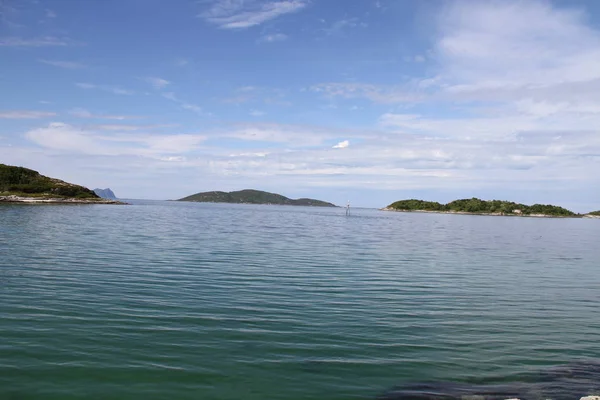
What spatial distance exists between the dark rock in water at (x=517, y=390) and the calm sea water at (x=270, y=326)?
0.26 metres

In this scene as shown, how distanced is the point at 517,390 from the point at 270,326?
9.17 meters

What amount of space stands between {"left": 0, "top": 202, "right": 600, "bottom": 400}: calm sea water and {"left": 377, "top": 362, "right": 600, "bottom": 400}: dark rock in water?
0.26 metres

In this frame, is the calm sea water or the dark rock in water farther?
the calm sea water

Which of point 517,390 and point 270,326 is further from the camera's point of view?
point 270,326

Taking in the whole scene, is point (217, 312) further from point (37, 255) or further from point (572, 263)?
point (572, 263)

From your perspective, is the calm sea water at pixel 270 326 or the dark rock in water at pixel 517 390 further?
the calm sea water at pixel 270 326

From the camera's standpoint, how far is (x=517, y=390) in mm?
12641

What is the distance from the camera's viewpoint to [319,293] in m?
25.2

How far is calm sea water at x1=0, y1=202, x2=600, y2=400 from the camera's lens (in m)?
12.7

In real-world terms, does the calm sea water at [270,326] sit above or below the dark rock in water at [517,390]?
above

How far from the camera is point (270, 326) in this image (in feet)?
59.5

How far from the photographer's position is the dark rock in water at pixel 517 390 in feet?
39.7

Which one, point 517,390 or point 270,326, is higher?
point 270,326

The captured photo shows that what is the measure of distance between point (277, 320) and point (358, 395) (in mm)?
7464
